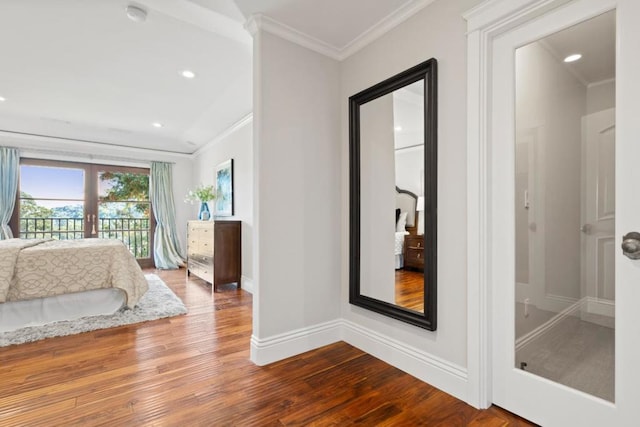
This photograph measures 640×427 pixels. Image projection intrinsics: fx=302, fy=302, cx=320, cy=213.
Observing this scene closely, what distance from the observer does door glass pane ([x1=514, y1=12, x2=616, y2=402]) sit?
1.32m

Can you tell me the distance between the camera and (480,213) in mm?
1619

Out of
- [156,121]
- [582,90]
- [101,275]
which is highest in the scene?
[156,121]

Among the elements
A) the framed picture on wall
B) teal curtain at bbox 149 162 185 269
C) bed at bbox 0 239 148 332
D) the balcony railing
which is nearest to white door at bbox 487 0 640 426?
bed at bbox 0 239 148 332

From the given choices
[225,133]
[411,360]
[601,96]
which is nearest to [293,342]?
[411,360]

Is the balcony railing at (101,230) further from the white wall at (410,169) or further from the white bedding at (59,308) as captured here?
the white wall at (410,169)

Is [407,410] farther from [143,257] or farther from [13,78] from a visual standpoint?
[143,257]

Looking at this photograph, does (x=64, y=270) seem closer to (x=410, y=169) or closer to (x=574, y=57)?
(x=410, y=169)

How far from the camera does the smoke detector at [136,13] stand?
2092 millimetres

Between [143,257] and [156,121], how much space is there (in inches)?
116

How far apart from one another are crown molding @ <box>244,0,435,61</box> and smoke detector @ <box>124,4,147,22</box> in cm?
72

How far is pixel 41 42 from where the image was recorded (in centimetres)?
250
